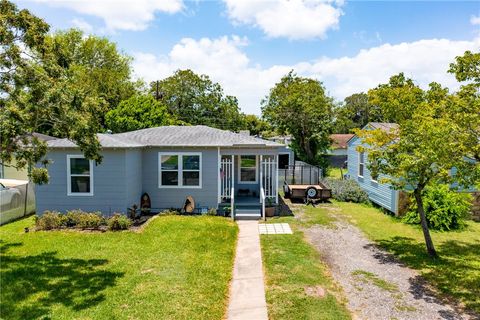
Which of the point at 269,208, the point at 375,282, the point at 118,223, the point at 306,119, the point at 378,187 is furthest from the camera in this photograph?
the point at 306,119

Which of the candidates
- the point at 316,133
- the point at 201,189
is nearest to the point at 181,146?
the point at 201,189

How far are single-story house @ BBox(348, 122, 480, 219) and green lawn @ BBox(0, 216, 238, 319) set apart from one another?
653 cm

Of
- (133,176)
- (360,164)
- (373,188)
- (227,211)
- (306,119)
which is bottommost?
(227,211)

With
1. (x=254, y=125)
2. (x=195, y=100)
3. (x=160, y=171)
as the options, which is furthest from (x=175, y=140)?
(x=254, y=125)

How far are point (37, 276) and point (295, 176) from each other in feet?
57.9

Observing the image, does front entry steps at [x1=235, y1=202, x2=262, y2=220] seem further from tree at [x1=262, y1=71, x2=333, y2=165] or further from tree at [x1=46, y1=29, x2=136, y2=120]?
tree at [x1=46, y1=29, x2=136, y2=120]

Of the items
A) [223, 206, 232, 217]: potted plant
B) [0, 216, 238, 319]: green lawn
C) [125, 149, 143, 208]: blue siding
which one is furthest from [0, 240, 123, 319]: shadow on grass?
[223, 206, 232, 217]: potted plant

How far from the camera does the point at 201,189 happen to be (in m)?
15.0

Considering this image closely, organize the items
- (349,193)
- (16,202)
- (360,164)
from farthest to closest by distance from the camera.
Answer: (360,164)
(349,193)
(16,202)

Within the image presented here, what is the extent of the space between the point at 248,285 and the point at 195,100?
136 ft

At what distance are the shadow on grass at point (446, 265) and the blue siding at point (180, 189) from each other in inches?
292

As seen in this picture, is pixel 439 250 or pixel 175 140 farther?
pixel 175 140

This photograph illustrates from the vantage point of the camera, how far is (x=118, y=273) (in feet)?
26.2

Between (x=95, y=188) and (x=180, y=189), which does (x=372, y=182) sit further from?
(x=95, y=188)
